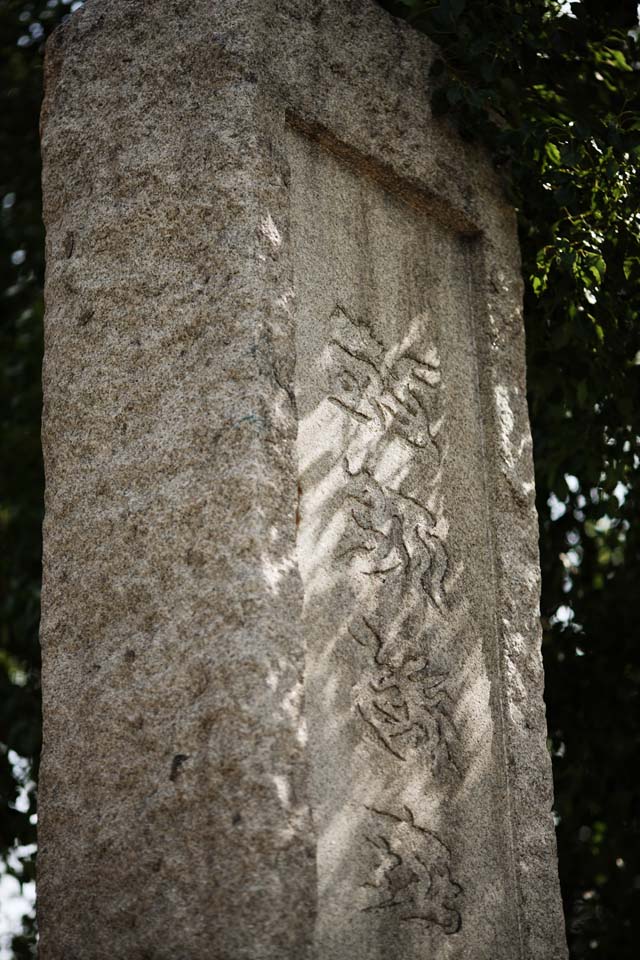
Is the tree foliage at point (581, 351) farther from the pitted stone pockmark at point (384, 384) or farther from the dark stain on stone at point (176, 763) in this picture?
the dark stain on stone at point (176, 763)

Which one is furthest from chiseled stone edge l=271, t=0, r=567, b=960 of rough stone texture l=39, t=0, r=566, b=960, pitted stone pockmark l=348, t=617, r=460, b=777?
pitted stone pockmark l=348, t=617, r=460, b=777

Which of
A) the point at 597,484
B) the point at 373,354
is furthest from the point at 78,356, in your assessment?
the point at 597,484

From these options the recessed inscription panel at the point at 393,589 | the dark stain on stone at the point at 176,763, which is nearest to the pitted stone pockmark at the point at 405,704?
the recessed inscription panel at the point at 393,589

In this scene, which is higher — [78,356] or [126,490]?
[78,356]

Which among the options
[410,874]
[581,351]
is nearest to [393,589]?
[410,874]

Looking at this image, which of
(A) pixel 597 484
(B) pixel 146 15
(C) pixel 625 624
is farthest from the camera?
(C) pixel 625 624

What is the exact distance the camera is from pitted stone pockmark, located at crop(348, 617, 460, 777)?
2.45m

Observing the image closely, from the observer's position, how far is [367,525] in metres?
2.56

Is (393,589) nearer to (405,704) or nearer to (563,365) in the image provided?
(405,704)

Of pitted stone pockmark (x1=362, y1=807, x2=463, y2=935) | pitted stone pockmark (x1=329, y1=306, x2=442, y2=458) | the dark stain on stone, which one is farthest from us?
pitted stone pockmark (x1=329, y1=306, x2=442, y2=458)

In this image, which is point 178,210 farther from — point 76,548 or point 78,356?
point 76,548

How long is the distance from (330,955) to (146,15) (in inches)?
79.2

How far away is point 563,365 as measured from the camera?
3.68 metres

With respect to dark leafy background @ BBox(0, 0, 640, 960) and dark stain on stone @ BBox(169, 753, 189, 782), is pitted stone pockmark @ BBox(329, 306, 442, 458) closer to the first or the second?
dark leafy background @ BBox(0, 0, 640, 960)
